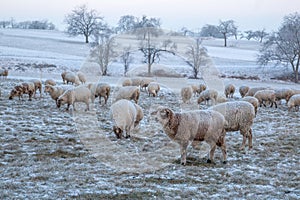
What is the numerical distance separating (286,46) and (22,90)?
3940cm

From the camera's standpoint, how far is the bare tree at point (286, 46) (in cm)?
4762

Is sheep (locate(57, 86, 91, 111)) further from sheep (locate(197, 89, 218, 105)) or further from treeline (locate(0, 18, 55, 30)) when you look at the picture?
treeline (locate(0, 18, 55, 30))

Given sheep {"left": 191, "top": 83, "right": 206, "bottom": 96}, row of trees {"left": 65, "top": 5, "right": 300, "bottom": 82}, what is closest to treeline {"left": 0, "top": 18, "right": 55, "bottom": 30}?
row of trees {"left": 65, "top": 5, "right": 300, "bottom": 82}

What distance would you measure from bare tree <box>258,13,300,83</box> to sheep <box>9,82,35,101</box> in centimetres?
3621

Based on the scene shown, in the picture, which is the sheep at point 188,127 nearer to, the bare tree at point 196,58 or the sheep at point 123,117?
the sheep at point 123,117

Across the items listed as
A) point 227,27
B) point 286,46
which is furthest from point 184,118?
point 227,27

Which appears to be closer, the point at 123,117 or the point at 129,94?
the point at 123,117

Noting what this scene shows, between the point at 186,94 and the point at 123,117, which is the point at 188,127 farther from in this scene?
the point at 186,94

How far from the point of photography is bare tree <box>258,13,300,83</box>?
Answer: 47625mm

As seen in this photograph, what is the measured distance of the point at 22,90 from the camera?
18.2 metres

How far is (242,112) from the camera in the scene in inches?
409

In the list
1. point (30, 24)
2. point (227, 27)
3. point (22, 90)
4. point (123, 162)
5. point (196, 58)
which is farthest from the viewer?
point (30, 24)

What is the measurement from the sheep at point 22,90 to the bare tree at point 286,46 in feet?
119

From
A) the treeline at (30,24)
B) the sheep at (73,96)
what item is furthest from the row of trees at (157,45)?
the treeline at (30,24)
